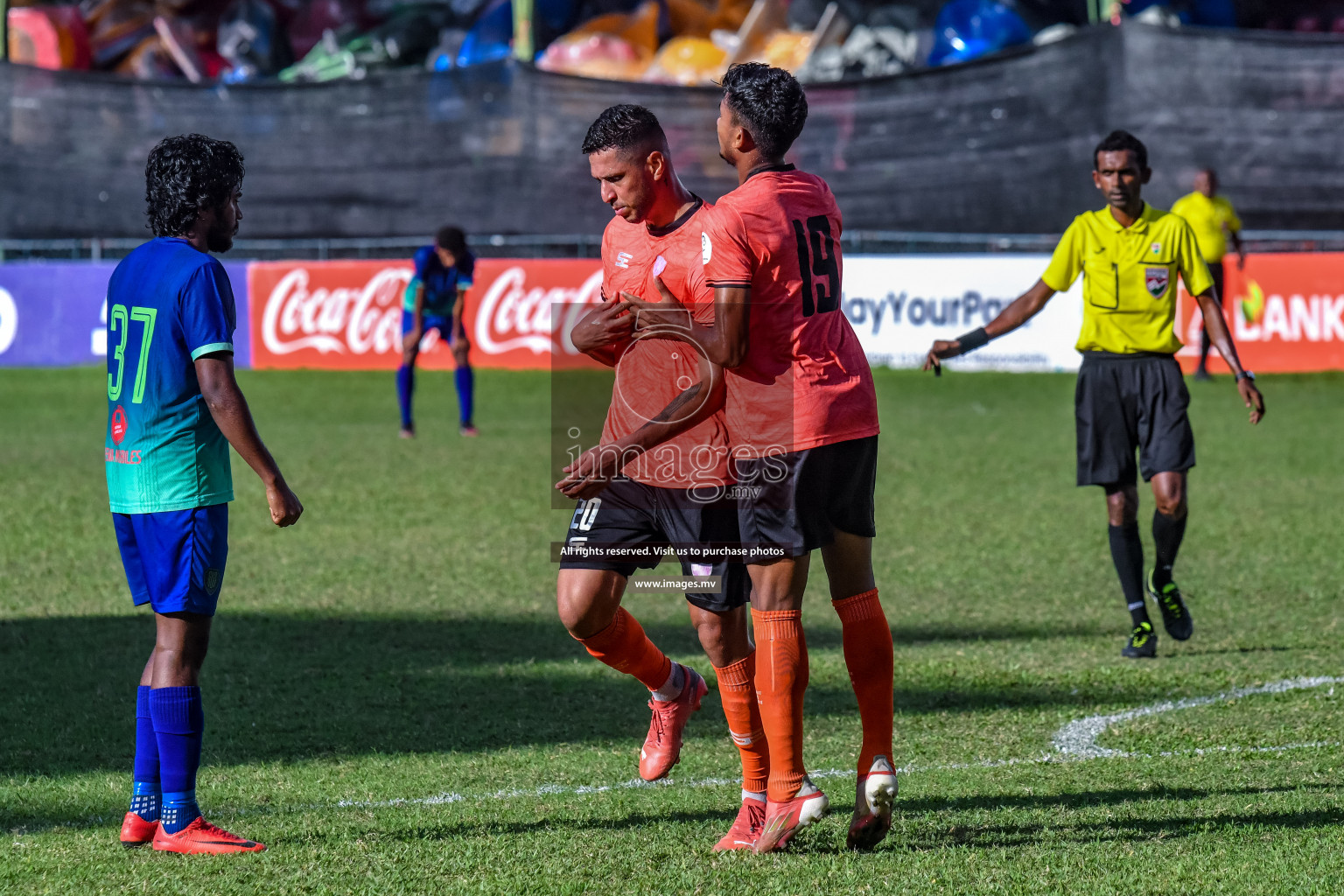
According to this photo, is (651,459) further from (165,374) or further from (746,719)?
(165,374)

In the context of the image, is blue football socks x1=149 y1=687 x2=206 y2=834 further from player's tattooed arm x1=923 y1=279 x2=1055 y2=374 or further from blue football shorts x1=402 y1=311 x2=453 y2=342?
blue football shorts x1=402 y1=311 x2=453 y2=342

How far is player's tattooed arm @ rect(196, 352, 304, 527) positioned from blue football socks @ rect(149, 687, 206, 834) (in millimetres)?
543

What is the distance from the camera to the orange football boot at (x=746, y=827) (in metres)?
4.20

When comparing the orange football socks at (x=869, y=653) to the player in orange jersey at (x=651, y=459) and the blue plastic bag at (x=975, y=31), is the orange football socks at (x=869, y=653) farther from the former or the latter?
the blue plastic bag at (x=975, y=31)

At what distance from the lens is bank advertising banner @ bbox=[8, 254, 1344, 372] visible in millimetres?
18500

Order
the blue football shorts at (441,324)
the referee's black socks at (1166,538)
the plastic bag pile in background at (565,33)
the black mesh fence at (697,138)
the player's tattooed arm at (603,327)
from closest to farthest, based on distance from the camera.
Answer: the player's tattooed arm at (603,327)
the referee's black socks at (1166,538)
the blue football shorts at (441,324)
the black mesh fence at (697,138)
the plastic bag pile in background at (565,33)

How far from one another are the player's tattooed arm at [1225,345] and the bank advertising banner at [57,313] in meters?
16.1

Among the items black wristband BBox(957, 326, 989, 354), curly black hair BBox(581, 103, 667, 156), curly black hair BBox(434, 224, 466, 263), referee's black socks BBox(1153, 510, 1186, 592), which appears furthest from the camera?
curly black hair BBox(434, 224, 466, 263)

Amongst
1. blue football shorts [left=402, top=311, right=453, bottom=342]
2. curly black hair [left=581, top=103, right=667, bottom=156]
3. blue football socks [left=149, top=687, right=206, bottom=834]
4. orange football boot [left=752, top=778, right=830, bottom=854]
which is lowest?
orange football boot [left=752, top=778, right=830, bottom=854]

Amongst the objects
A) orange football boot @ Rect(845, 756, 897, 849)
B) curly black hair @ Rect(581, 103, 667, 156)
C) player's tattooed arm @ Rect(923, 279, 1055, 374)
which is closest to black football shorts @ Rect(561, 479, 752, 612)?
orange football boot @ Rect(845, 756, 897, 849)

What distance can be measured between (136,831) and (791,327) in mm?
2141

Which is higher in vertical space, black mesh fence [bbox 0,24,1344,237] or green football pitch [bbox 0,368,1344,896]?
black mesh fence [bbox 0,24,1344,237]

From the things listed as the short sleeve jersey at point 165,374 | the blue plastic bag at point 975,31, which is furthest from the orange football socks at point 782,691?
the blue plastic bag at point 975,31

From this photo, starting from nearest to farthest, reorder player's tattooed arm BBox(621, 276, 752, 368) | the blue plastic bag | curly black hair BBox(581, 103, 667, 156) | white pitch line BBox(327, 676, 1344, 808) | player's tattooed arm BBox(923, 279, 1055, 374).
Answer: player's tattooed arm BBox(621, 276, 752, 368)
curly black hair BBox(581, 103, 667, 156)
white pitch line BBox(327, 676, 1344, 808)
player's tattooed arm BBox(923, 279, 1055, 374)
the blue plastic bag
